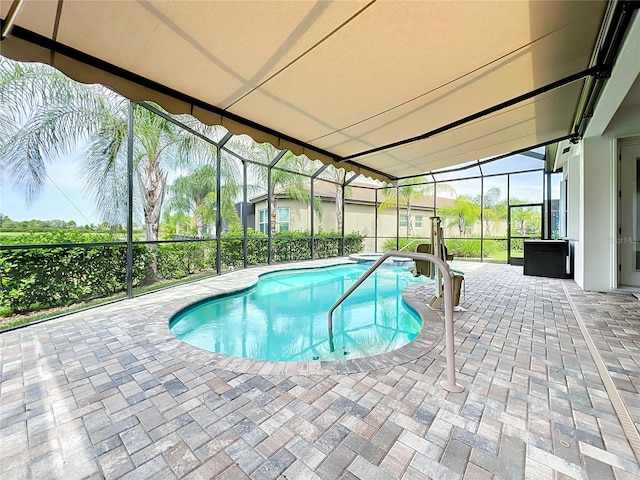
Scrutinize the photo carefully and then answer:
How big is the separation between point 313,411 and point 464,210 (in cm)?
1737

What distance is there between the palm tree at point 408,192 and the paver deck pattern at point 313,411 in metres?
12.0

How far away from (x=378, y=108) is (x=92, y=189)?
615 centimetres

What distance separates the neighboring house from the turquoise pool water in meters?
8.55

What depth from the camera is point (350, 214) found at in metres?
18.3

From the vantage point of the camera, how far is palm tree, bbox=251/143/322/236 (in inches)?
474

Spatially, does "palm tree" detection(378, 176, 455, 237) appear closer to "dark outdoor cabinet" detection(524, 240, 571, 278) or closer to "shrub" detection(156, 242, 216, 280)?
"dark outdoor cabinet" detection(524, 240, 571, 278)

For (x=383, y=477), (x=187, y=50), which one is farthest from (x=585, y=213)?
(x=187, y=50)

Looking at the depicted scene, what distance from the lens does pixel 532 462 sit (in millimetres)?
1665

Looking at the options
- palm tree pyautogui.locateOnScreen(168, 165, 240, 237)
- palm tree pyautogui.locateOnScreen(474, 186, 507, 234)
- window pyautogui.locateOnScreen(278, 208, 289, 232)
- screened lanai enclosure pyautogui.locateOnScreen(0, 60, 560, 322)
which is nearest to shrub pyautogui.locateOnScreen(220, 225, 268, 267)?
screened lanai enclosure pyautogui.locateOnScreen(0, 60, 560, 322)

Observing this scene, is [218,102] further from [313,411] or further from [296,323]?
[313,411]

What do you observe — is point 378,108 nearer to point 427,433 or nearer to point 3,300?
point 427,433

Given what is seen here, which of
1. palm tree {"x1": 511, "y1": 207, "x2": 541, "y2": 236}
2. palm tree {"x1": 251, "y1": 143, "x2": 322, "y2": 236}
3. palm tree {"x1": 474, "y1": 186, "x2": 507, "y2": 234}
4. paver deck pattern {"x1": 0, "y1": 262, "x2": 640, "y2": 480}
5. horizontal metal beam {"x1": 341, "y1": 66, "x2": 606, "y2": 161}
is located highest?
palm tree {"x1": 251, "y1": 143, "x2": 322, "y2": 236}

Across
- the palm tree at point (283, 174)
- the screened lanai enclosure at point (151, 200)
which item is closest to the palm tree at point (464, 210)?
the screened lanai enclosure at point (151, 200)

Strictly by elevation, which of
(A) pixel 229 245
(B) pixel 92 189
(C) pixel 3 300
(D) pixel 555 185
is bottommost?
(C) pixel 3 300
